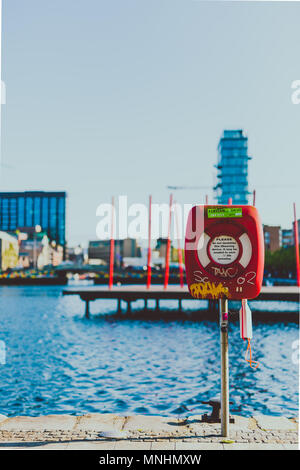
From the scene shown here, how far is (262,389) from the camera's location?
16.7 meters

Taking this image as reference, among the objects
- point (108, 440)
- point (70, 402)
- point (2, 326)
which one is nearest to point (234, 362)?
point (70, 402)

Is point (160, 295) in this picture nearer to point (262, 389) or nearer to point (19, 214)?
point (262, 389)

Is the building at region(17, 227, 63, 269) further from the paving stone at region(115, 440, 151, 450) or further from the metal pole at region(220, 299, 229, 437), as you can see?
the paving stone at region(115, 440, 151, 450)

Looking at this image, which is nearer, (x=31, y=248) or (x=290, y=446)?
(x=290, y=446)

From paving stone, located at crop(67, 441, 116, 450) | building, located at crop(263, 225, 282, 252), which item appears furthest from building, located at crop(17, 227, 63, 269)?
paving stone, located at crop(67, 441, 116, 450)

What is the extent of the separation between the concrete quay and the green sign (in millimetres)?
2658

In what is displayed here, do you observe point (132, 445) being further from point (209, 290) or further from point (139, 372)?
point (139, 372)

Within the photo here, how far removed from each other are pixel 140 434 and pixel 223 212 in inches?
120

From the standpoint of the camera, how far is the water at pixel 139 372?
47.8 ft

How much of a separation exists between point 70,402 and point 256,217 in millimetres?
10742

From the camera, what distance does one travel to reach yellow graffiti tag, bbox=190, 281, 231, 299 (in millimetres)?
6098

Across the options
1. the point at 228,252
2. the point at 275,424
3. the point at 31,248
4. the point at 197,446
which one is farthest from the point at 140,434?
the point at 31,248

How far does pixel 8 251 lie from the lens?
162 m
